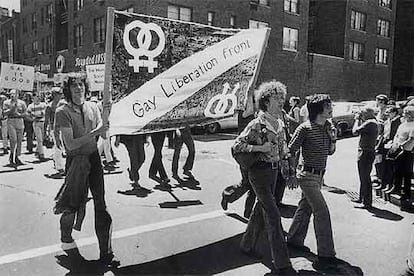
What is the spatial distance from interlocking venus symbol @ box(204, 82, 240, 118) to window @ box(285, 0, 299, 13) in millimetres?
27461

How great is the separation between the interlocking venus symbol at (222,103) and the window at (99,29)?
2524 centimetres

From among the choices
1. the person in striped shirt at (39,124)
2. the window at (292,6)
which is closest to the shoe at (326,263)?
the person in striped shirt at (39,124)

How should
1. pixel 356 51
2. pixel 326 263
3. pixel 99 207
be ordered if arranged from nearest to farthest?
pixel 326 263
pixel 99 207
pixel 356 51

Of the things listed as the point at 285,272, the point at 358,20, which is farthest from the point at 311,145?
the point at 358,20

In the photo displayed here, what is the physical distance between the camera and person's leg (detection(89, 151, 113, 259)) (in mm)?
4520

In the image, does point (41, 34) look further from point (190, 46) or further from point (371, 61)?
point (190, 46)

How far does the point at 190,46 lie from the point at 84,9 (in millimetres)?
29223

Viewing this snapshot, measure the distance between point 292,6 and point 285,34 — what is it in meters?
2.35

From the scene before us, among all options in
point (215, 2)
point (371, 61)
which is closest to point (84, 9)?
point (215, 2)

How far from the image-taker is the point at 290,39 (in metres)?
31.8

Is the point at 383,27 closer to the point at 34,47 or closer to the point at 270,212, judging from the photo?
the point at 34,47

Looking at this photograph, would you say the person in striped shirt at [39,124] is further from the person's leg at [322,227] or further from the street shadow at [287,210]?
the person's leg at [322,227]

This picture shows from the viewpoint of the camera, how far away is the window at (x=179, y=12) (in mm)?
24266

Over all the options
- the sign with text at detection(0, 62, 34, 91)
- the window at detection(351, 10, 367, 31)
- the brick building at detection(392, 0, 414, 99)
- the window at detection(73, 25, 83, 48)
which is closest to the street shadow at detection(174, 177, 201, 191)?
the sign with text at detection(0, 62, 34, 91)
